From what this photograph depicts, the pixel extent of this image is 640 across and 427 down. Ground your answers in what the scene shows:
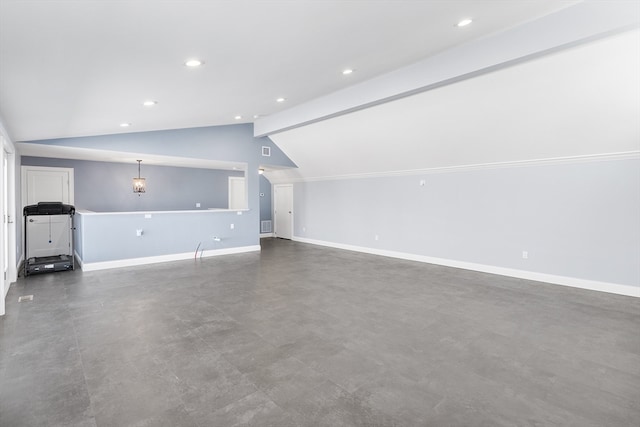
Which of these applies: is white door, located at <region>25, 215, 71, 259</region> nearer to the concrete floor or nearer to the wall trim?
the concrete floor

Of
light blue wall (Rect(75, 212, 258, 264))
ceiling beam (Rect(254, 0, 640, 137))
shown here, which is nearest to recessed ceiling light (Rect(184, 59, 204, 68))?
ceiling beam (Rect(254, 0, 640, 137))

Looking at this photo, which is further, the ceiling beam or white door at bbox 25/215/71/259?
white door at bbox 25/215/71/259

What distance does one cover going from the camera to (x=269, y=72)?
12.3ft

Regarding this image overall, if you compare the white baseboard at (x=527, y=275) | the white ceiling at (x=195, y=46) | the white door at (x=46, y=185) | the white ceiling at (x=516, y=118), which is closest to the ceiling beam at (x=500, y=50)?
the white ceiling at (x=195, y=46)

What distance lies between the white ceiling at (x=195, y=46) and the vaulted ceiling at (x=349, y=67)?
0.05ft

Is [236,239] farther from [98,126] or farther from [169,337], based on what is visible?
[169,337]

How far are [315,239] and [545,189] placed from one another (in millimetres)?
6178

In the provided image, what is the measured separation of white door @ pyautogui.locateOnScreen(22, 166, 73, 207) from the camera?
703 centimetres

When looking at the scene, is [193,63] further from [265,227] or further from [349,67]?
[265,227]

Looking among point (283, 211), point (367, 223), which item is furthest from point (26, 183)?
point (367, 223)

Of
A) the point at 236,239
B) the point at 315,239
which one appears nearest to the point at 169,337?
the point at 236,239

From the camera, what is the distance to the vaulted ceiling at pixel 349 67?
7.06ft

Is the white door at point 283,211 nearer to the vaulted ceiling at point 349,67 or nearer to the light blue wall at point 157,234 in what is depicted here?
A: the light blue wall at point 157,234

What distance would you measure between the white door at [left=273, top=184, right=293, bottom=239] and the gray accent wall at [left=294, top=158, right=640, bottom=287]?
9.56 ft
